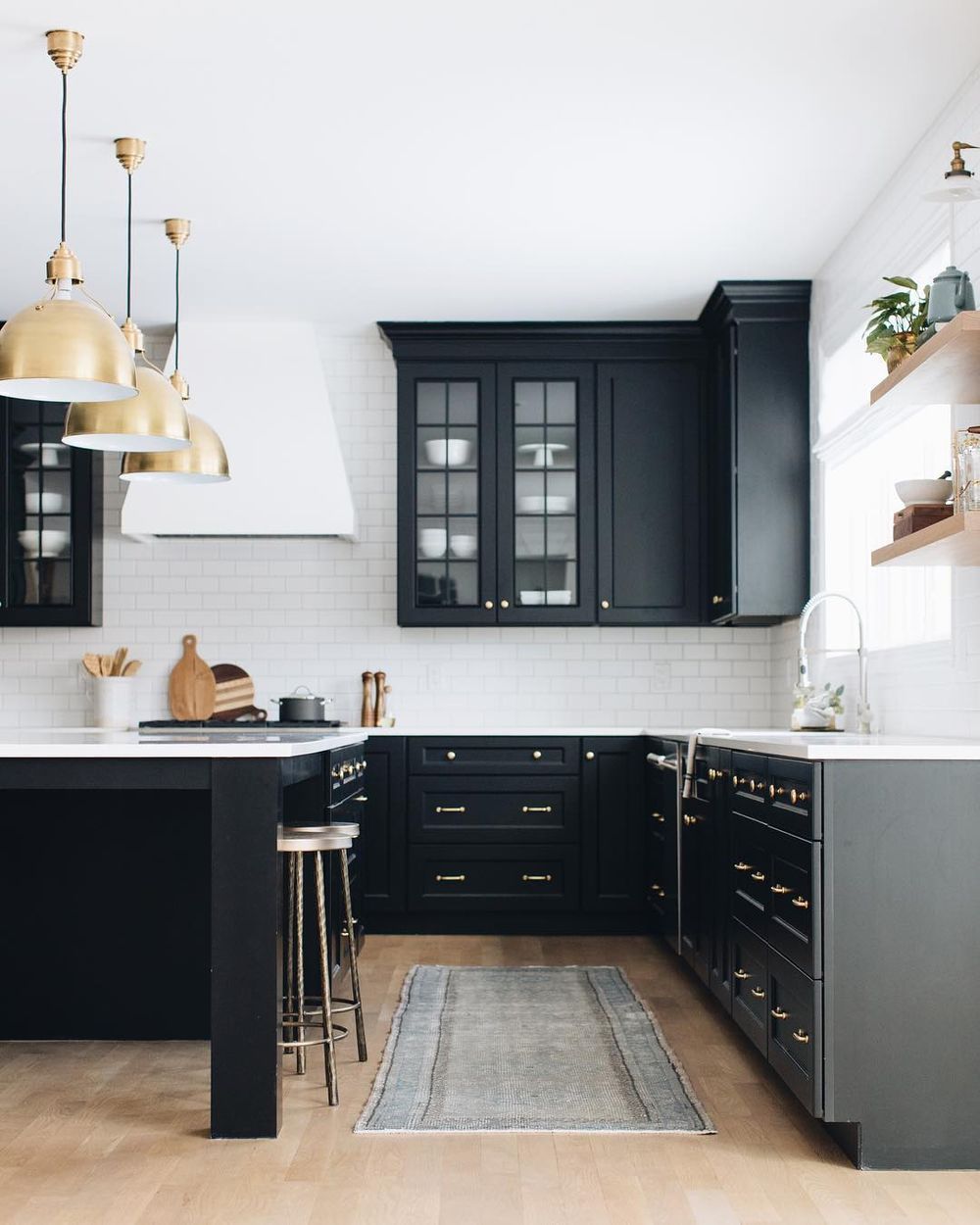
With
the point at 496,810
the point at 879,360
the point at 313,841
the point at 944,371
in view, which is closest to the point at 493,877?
the point at 496,810

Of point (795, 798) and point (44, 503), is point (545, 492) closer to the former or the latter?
point (44, 503)

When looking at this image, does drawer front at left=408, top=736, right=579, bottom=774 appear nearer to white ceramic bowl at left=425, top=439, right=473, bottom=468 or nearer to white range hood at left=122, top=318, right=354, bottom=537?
white range hood at left=122, top=318, right=354, bottom=537

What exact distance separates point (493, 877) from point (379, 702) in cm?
100

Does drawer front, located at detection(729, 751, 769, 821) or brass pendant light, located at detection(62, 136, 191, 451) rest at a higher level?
brass pendant light, located at detection(62, 136, 191, 451)

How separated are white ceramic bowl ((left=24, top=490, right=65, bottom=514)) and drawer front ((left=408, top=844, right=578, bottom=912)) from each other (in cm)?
229

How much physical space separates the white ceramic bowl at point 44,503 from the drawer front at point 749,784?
3675 mm

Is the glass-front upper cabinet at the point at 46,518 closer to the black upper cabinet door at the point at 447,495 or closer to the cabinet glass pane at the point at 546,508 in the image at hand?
the black upper cabinet door at the point at 447,495

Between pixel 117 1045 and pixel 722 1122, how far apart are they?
179 cm

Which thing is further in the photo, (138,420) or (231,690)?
→ (231,690)

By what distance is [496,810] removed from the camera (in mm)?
5945

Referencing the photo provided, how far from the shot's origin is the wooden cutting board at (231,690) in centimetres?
648

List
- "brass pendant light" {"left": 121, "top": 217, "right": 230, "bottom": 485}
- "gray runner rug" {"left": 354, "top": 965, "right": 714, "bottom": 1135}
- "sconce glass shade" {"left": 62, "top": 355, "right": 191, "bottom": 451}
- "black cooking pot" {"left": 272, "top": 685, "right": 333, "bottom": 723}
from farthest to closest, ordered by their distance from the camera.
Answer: "black cooking pot" {"left": 272, "top": 685, "right": 333, "bottom": 723}
"brass pendant light" {"left": 121, "top": 217, "right": 230, "bottom": 485}
"sconce glass shade" {"left": 62, "top": 355, "right": 191, "bottom": 451}
"gray runner rug" {"left": 354, "top": 965, "right": 714, "bottom": 1135}

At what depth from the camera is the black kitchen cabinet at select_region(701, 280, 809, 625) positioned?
577 centimetres

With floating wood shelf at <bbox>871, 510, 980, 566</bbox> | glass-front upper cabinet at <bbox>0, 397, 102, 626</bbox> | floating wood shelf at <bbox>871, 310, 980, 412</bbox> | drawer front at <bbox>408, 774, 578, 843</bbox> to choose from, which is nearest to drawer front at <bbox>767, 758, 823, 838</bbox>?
floating wood shelf at <bbox>871, 510, 980, 566</bbox>
